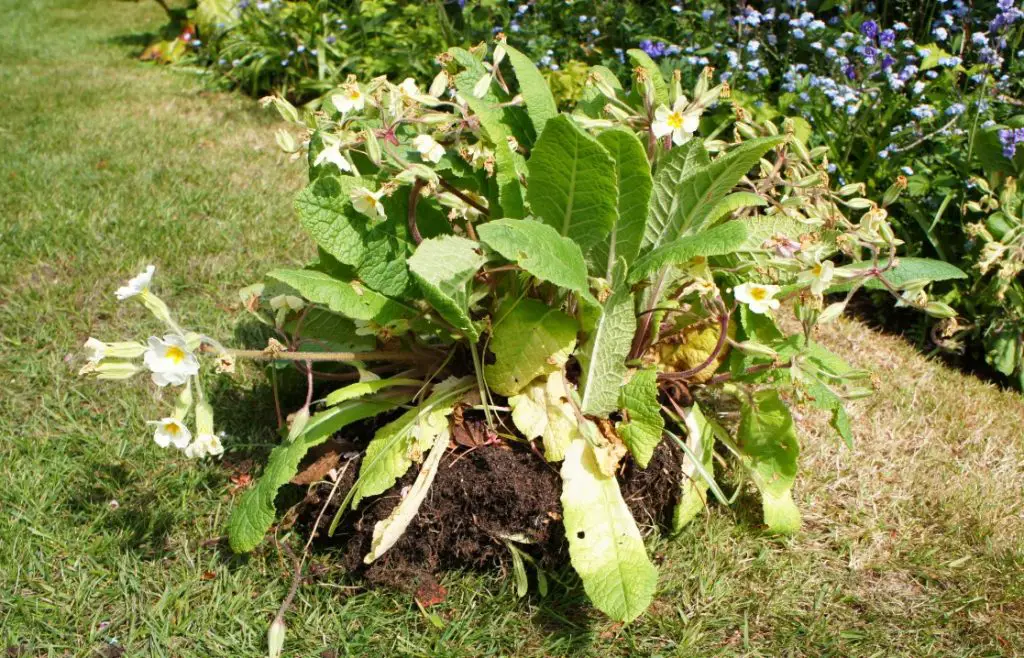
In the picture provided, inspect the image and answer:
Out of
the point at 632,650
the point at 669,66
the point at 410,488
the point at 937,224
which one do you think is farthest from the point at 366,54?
the point at 632,650

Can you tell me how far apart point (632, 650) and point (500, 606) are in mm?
303

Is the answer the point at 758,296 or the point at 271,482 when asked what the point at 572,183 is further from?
the point at 271,482

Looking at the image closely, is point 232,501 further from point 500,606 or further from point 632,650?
point 632,650

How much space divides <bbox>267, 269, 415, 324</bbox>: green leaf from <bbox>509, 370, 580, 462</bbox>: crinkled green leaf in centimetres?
35

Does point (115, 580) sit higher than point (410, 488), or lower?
lower

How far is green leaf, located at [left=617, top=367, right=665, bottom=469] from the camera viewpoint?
71.2 inches

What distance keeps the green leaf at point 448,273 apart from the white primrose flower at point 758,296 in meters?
0.56

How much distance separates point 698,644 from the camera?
1800 mm

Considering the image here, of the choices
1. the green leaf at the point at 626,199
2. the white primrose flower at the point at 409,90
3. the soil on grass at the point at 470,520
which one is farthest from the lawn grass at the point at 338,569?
the white primrose flower at the point at 409,90

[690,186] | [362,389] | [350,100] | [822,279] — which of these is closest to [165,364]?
[362,389]

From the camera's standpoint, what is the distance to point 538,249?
1.61m

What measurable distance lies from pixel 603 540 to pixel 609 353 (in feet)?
1.35

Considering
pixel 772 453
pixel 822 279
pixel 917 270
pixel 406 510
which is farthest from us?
pixel 917 270

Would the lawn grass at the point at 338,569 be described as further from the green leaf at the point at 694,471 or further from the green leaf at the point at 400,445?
the green leaf at the point at 400,445
